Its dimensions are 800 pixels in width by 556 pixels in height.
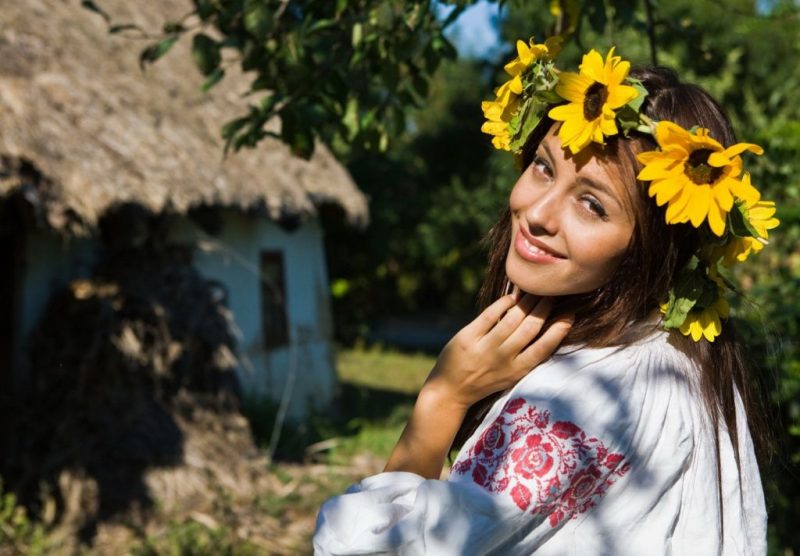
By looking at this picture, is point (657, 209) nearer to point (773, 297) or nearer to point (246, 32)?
point (246, 32)

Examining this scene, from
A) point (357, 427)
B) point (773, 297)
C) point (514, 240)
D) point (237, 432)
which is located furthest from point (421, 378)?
point (514, 240)

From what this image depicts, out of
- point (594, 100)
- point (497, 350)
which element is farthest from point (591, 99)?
point (497, 350)

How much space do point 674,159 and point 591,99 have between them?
0.16 meters

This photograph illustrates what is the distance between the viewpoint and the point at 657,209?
1.39 m

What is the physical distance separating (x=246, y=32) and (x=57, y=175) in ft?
8.90

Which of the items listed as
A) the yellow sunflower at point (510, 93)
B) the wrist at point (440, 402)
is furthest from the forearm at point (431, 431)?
the yellow sunflower at point (510, 93)

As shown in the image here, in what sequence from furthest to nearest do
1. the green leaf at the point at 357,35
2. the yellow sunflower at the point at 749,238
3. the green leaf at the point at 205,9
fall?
the green leaf at the point at 205,9 < the green leaf at the point at 357,35 < the yellow sunflower at the point at 749,238

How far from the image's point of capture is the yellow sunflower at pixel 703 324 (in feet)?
4.65

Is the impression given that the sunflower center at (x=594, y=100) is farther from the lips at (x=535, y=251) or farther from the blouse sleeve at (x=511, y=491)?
the blouse sleeve at (x=511, y=491)

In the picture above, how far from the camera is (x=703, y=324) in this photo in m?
1.42

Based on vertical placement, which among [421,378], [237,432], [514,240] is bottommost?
[421,378]

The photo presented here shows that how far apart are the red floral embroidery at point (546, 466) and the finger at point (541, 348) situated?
123 mm

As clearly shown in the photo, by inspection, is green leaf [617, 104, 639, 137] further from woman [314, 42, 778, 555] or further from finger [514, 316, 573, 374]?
finger [514, 316, 573, 374]

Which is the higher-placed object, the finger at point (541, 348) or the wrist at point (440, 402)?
the finger at point (541, 348)
